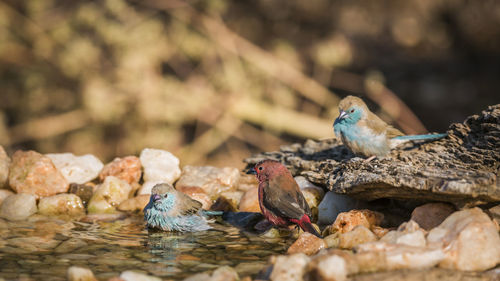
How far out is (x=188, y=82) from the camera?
9.25m

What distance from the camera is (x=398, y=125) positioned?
27.3 ft

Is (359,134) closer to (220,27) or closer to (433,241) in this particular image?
(433,241)

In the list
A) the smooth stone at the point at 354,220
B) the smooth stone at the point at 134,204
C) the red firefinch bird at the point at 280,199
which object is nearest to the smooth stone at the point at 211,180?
the smooth stone at the point at 134,204

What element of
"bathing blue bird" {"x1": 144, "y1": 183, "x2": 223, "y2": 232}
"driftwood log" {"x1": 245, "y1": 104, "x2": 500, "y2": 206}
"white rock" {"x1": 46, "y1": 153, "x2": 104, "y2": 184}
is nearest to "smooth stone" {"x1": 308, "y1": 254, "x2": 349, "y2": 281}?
"driftwood log" {"x1": 245, "y1": 104, "x2": 500, "y2": 206}

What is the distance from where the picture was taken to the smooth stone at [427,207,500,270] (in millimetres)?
2832

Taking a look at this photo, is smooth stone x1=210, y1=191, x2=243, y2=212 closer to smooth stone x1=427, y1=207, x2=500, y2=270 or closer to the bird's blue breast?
the bird's blue breast

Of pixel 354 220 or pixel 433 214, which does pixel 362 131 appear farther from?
pixel 433 214

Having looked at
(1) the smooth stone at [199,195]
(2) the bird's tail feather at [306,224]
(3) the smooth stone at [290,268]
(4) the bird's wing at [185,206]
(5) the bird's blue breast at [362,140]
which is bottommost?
(3) the smooth stone at [290,268]

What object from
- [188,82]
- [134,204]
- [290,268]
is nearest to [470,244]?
[290,268]

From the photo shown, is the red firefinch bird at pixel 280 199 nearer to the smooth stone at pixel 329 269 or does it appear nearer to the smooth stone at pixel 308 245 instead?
the smooth stone at pixel 308 245

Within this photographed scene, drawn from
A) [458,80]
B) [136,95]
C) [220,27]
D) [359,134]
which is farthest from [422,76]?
[359,134]

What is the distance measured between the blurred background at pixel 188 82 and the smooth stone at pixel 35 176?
123 inches

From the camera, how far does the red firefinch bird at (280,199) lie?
3.66m

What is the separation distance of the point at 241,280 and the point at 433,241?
3.89 ft
